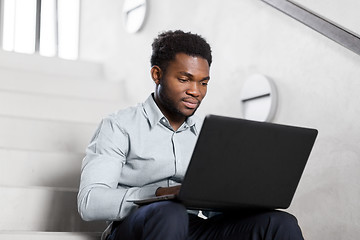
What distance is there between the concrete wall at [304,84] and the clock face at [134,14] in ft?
1.22

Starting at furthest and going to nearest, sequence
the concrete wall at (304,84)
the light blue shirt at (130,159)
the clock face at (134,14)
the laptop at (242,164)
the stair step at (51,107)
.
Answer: the clock face at (134,14) → the stair step at (51,107) → the concrete wall at (304,84) → the light blue shirt at (130,159) → the laptop at (242,164)

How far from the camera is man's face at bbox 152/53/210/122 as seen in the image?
1670mm

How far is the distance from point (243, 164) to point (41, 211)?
35.9 inches

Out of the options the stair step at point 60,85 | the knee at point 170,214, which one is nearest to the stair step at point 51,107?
the stair step at point 60,85

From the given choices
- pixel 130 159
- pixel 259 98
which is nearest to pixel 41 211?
pixel 130 159

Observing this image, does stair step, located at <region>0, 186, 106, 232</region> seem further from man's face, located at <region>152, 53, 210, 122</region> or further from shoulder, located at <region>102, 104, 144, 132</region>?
man's face, located at <region>152, 53, 210, 122</region>

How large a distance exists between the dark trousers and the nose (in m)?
0.33

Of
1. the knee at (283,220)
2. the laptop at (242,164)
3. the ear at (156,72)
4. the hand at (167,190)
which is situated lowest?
the knee at (283,220)

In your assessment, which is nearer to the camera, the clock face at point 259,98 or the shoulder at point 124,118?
the shoulder at point 124,118

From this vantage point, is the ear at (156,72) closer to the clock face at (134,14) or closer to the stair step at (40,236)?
the stair step at (40,236)

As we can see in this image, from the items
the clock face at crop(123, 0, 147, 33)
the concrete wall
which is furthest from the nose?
the clock face at crop(123, 0, 147, 33)

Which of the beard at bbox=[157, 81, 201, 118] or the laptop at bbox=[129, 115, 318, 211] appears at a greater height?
the beard at bbox=[157, 81, 201, 118]

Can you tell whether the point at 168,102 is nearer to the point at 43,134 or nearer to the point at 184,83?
the point at 184,83

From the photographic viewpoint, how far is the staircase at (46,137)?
6.58ft
